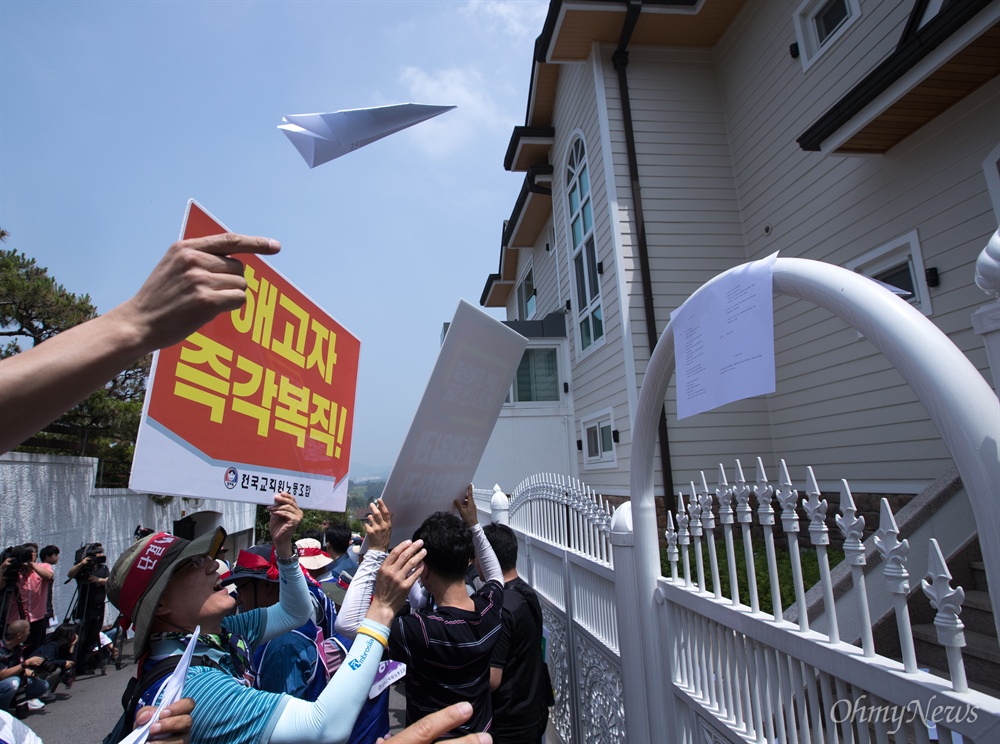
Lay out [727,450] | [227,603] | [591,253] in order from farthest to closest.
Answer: [591,253]
[727,450]
[227,603]

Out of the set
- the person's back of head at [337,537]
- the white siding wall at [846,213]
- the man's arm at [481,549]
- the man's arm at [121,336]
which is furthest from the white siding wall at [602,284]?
the man's arm at [121,336]

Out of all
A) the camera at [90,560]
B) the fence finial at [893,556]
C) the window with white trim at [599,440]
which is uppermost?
the window with white trim at [599,440]

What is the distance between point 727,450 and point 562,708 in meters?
5.15

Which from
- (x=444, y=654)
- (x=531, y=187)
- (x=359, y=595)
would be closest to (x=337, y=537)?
(x=359, y=595)

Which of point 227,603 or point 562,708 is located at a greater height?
point 227,603

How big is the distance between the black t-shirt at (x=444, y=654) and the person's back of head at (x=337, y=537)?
2849 millimetres

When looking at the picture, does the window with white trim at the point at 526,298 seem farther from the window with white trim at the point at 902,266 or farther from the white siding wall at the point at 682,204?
the window with white trim at the point at 902,266

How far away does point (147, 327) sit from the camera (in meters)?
0.93

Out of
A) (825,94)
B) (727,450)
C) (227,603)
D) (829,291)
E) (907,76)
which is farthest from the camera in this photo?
(727,450)

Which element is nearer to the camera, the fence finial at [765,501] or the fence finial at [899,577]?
the fence finial at [899,577]

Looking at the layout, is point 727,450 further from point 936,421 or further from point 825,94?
point 936,421

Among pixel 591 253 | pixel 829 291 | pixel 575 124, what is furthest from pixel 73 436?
pixel 829 291

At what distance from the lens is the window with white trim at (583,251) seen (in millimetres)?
10242

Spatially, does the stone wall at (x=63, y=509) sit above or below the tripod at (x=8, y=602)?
above
